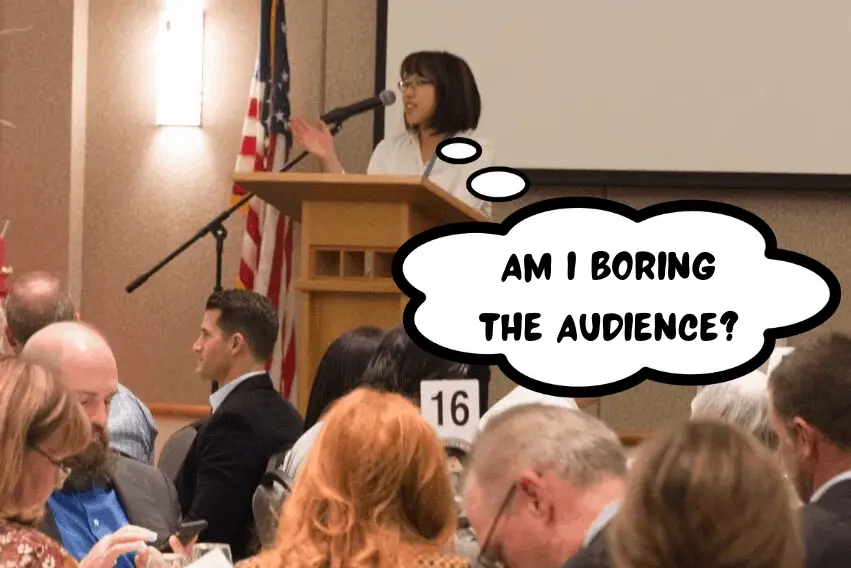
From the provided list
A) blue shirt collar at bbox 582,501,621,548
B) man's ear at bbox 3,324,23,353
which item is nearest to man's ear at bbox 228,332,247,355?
man's ear at bbox 3,324,23,353

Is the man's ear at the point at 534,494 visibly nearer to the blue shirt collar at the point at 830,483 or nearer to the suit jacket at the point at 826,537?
the suit jacket at the point at 826,537

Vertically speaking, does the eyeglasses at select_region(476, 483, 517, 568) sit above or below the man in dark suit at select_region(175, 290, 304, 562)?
above

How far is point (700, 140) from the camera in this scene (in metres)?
7.15

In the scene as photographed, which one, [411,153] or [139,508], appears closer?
[139,508]

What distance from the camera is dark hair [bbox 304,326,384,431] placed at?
3.91 m

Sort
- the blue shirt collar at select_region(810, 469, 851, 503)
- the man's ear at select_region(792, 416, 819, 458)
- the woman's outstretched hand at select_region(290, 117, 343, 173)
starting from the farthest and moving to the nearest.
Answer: the woman's outstretched hand at select_region(290, 117, 343, 173)
the man's ear at select_region(792, 416, 819, 458)
the blue shirt collar at select_region(810, 469, 851, 503)

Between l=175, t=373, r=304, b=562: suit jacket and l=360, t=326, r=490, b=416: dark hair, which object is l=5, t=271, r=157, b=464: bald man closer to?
l=175, t=373, r=304, b=562: suit jacket

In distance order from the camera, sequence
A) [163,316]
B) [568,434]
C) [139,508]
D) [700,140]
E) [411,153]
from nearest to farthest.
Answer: [568,434], [139,508], [411,153], [700,140], [163,316]

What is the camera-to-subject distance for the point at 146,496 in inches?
142

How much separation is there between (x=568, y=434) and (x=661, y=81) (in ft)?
16.4

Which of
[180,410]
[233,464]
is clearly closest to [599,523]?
[233,464]

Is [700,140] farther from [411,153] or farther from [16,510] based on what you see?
[16,510]

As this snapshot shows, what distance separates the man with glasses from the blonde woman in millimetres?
718

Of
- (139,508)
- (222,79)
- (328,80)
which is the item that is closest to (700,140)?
(328,80)
